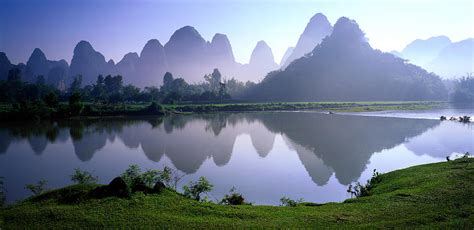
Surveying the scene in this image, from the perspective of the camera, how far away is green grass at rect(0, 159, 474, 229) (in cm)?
663

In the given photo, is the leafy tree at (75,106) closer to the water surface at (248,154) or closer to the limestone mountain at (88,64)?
the water surface at (248,154)

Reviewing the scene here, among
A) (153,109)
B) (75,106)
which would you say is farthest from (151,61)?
(75,106)

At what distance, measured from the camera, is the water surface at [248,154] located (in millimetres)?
13011

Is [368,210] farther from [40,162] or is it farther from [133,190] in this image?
[40,162]

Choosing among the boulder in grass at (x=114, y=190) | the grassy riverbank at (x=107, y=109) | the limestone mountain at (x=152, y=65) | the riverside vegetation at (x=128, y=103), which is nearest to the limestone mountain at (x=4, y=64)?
the riverside vegetation at (x=128, y=103)

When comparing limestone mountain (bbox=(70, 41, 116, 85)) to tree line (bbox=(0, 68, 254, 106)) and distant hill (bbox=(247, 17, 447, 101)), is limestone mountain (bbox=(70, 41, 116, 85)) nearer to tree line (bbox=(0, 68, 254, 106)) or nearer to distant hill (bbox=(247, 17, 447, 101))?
tree line (bbox=(0, 68, 254, 106))

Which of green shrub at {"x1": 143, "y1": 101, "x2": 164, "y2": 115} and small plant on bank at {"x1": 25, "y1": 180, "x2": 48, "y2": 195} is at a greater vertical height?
green shrub at {"x1": 143, "y1": 101, "x2": 164, "y2": 115}

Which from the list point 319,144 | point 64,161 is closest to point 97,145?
point 64,161

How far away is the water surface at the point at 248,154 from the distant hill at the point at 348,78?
52.0m

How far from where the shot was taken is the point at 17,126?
32062 millimetres

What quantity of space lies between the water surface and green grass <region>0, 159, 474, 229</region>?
9.95ft

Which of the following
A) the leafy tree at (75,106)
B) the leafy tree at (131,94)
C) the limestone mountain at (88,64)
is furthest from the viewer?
the limestone mountain at (88,64)

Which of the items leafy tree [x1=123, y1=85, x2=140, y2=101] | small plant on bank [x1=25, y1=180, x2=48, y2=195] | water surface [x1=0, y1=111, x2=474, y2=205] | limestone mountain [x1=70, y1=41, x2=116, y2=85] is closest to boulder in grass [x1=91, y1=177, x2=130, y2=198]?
small plant on bank [x1=25, y1=180, x2=48, y2=195]

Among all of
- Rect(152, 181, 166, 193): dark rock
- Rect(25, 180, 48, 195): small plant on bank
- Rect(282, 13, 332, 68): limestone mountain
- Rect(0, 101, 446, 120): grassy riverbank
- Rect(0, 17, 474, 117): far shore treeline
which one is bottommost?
Rect(25, 180, 48, 195): small plant on bank
